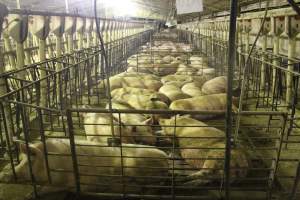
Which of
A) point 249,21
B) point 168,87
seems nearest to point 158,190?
point 168,87

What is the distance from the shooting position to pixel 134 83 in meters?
5.52

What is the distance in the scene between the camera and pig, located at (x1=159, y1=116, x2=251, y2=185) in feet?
7.79

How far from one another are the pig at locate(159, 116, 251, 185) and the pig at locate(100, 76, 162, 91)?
68.6 inches

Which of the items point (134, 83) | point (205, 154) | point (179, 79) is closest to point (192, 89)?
point (179, 79)

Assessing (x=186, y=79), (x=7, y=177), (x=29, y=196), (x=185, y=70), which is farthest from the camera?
(x=185, y=70)

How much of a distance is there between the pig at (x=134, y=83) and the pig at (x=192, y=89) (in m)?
0.50

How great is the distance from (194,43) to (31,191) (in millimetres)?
12039

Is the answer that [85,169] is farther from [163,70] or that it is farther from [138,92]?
[163,70]

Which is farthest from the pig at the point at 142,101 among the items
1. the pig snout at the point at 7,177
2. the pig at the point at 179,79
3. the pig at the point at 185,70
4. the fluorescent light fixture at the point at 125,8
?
the fluorescent light fixture at the point at 125,8

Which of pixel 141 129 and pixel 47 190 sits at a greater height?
pixel 141 129

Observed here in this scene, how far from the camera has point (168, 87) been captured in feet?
16.8

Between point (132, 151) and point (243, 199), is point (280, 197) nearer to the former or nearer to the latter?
point (243, 199)

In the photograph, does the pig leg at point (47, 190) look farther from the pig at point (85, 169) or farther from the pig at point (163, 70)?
the pig at point (163, 70)

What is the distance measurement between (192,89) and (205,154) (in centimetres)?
226
